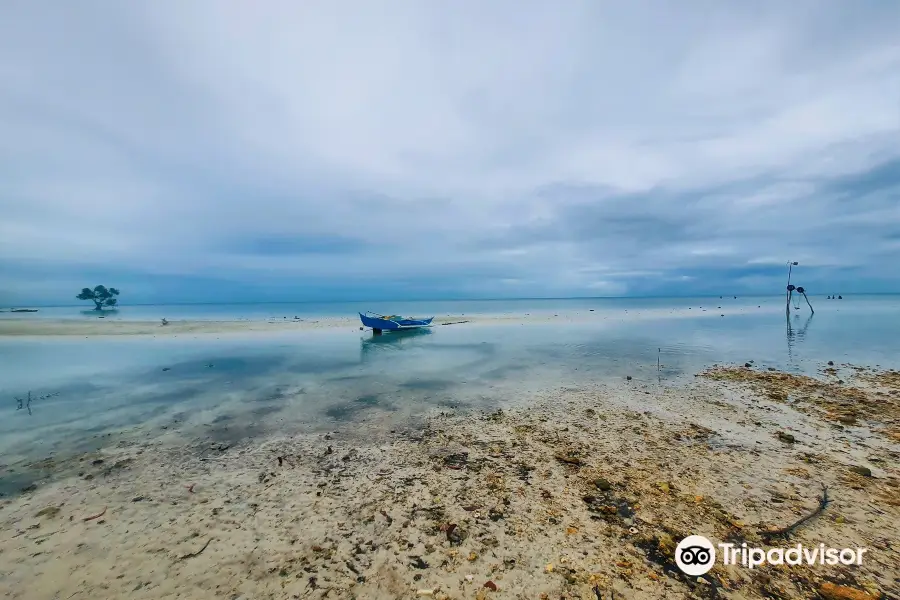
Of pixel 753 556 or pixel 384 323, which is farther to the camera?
pixel 384 323

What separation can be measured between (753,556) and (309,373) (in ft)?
66.4

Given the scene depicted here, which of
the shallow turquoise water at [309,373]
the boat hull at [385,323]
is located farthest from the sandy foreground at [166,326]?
the boat hull at [385,323]

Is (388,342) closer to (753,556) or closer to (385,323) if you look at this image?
(385,323)

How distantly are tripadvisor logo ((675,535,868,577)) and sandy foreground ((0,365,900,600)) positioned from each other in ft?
0.42

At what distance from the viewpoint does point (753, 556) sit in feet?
18.1

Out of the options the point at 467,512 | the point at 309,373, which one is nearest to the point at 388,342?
the point at 309,373

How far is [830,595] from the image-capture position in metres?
4.75

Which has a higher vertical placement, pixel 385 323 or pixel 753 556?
pixel 385 323

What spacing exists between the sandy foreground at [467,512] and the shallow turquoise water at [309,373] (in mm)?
2560

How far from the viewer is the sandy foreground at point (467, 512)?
17.2 feet

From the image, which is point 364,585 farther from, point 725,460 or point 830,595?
point 725,460

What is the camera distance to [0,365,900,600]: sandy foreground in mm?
5230

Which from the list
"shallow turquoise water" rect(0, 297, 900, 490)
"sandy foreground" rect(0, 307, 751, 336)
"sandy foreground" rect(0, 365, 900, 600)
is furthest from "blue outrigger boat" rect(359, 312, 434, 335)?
"sandy foreground" rect(0, 365, 900, 600)

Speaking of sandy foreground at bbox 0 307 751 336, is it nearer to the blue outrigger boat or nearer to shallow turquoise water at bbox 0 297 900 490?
shallow turquoise water at bbox 0 297 900 490
